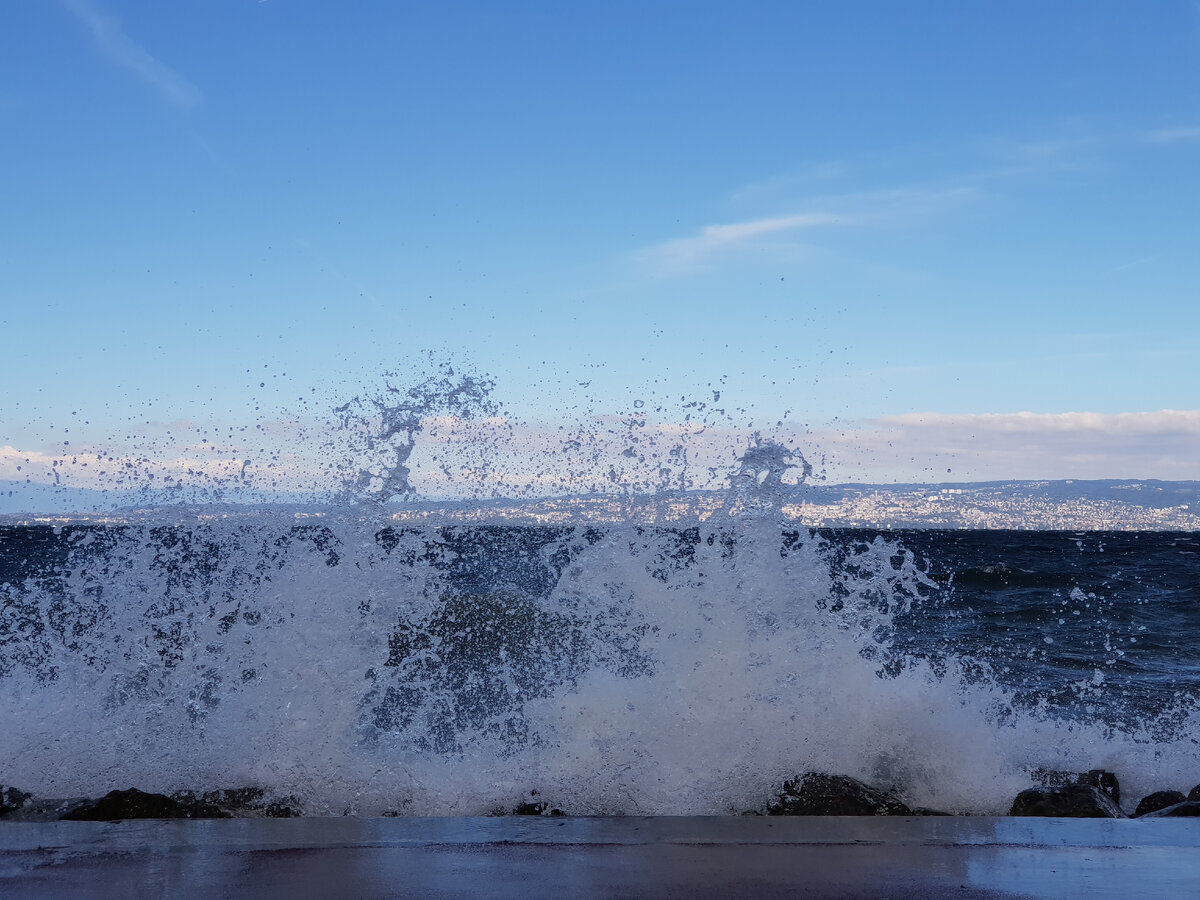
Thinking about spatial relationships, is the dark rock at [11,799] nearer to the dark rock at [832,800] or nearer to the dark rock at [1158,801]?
the dark rock at [832,800]

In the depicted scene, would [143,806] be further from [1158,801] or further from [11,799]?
[1158,801]

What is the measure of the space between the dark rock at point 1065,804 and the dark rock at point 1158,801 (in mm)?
311

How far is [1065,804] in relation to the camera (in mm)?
4922

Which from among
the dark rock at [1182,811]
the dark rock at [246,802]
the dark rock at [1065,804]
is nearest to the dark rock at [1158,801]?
the dark rock at [1065,804]

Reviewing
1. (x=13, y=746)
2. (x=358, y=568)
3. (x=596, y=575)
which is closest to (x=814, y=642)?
(x=596, y=575)

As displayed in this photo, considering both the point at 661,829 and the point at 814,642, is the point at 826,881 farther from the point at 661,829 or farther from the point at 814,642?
the point at 814,642

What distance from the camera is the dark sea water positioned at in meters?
5.21

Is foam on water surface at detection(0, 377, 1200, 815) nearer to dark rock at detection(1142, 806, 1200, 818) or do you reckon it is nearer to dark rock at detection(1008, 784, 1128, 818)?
dark rock at detection(1008, 784, 1128, 818)

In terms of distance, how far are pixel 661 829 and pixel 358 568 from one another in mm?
3099

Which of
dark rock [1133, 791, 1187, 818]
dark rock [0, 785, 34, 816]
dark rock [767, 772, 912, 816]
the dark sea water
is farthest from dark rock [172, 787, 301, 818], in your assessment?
dark rock [1133, 791, 1187, 818]

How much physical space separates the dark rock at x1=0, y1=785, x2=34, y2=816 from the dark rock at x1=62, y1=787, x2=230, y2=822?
50 cm

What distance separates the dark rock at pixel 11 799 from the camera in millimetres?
4738

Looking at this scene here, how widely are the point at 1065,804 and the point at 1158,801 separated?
812 millimetres

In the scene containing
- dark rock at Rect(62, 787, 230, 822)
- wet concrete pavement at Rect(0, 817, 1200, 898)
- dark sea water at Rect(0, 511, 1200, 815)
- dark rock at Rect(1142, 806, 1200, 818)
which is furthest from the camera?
dark sea water at Rect(0, 511, 1200, 815)
